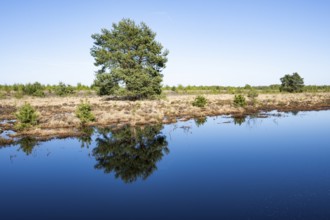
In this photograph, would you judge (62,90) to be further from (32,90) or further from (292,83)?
(292,83)

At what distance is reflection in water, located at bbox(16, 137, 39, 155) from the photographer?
61.5 feet

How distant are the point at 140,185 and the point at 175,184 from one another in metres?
1.49

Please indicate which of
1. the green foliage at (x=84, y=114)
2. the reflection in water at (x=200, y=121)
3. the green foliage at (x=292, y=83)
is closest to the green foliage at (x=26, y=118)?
the green foliage at (x=84, y=114)

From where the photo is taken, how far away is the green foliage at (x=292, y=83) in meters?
82.2

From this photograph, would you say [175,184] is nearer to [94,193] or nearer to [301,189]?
[94,193]

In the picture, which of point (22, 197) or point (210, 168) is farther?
point (210, 168)

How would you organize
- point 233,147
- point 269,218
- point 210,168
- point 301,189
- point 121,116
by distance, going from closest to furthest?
point 269,218 → point 301,189 → point 210,168 → point 233,147 → point 121,116

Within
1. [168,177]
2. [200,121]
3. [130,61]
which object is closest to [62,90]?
[130,61]

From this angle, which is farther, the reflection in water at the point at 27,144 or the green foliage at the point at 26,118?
the green foliage at the point at 26,118

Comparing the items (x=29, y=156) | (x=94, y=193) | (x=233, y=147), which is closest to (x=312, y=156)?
Result: (x=233, y=147)

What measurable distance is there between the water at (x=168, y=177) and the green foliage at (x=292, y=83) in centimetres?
6445

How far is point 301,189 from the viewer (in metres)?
11.4

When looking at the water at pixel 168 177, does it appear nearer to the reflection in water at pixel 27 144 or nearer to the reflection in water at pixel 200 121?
the reflection in water at pixel 27 144

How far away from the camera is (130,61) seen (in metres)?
46.2
